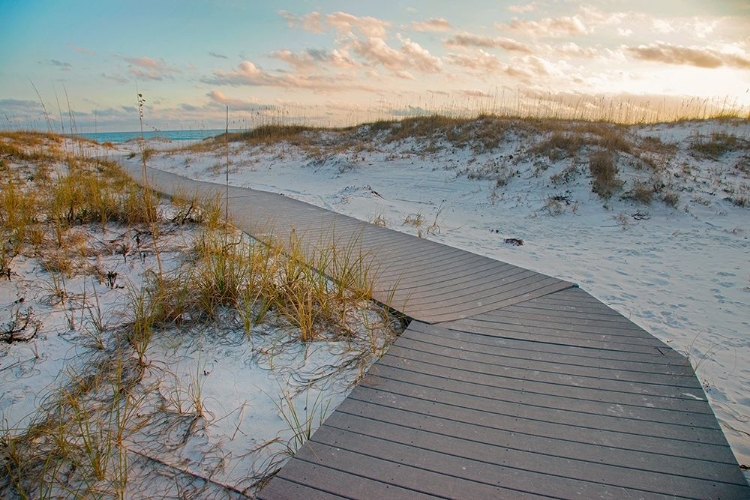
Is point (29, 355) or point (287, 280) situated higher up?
point (287, 280)

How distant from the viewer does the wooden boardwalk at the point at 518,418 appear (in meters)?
1.53

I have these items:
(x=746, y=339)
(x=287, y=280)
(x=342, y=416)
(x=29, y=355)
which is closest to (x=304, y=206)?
(x=287, y=280)

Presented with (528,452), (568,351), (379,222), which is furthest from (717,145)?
(528,452)

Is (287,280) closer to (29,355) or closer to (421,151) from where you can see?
(29,355)

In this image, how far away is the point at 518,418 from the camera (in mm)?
1868

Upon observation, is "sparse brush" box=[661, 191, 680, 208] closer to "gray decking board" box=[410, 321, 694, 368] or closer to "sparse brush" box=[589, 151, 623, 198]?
"sparse brush" box=[589, 151, 623, 198]

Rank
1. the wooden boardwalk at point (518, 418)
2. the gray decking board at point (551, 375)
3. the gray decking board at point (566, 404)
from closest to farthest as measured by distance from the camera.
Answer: the wooden boardwalk at point (518, 418)
the gray decking board at point (566, 404)
the gray decking board at point (551, 375)

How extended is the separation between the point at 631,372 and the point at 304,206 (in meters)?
5.12

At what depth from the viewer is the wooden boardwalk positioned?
60.4 inches

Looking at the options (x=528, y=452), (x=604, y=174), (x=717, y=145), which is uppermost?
(x=717, y=145)

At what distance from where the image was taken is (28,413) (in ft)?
6.23

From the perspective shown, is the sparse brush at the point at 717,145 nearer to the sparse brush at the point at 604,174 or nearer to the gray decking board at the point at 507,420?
the sparse brush at the point at 604,174

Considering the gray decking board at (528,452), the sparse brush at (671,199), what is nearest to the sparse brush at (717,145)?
the sparse brush at (671,199)

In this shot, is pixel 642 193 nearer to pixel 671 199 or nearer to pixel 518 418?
pixel 671 199
